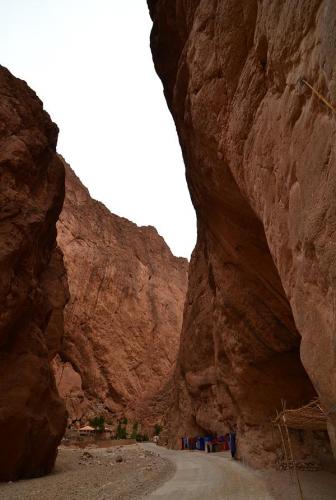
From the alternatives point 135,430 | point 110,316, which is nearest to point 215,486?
point 135,430

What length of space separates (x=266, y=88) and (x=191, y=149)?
636 centimetres

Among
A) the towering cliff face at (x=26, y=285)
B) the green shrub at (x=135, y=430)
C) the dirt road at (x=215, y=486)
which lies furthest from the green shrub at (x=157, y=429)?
the dirt road at (x=215, y=486)

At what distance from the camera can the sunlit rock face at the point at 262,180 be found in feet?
16.5

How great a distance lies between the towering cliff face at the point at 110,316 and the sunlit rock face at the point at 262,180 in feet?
129

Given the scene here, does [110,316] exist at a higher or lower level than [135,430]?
higher

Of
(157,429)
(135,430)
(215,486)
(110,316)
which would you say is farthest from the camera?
(110,316)

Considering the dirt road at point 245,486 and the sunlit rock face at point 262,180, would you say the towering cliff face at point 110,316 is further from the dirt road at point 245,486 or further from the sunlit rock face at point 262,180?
the dirt road at point 245,486

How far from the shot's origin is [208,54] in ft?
33.0

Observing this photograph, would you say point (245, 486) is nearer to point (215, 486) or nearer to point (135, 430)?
point (215, 486)

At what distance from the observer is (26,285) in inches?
606

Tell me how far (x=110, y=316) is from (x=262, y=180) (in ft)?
175

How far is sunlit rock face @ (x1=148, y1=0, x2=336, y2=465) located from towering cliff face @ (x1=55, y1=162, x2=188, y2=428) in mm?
39276

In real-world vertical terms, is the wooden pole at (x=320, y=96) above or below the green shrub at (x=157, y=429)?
below

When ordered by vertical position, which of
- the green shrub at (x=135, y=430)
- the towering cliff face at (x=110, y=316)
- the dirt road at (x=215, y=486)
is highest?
the towering cliff face at (x=110, y=316)
